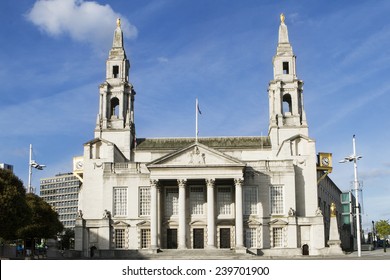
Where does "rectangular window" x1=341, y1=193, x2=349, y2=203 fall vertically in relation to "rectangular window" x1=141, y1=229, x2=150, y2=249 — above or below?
above

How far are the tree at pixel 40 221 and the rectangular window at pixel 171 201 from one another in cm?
1590

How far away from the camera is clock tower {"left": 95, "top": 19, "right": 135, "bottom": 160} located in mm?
74375

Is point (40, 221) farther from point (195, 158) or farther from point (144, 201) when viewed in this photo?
point (195, 158)

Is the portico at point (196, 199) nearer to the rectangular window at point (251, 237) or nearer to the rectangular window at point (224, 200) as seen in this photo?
the rectangular window at point (224, 200)

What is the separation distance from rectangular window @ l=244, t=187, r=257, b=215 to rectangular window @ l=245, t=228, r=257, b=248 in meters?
2.07

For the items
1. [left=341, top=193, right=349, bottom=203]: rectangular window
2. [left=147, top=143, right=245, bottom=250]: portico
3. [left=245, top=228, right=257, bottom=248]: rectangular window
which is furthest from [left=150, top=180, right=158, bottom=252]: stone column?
[left=341, top=193, right=349, bottom=203]: rectangular window

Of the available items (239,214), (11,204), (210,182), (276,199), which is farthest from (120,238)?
(11,204)

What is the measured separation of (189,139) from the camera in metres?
78.0

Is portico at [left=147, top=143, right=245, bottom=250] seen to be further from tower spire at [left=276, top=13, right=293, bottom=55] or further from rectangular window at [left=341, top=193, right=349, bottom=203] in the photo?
rectangular window at [left=341, top=193, right=349, bottom=203]

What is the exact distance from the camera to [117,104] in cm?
7700

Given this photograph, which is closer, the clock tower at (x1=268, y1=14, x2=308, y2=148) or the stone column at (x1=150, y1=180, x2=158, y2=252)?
the stone column at (x1=150, y1=180, x2=158, y2=252)

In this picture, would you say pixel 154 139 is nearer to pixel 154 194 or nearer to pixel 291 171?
pixel 154 194
